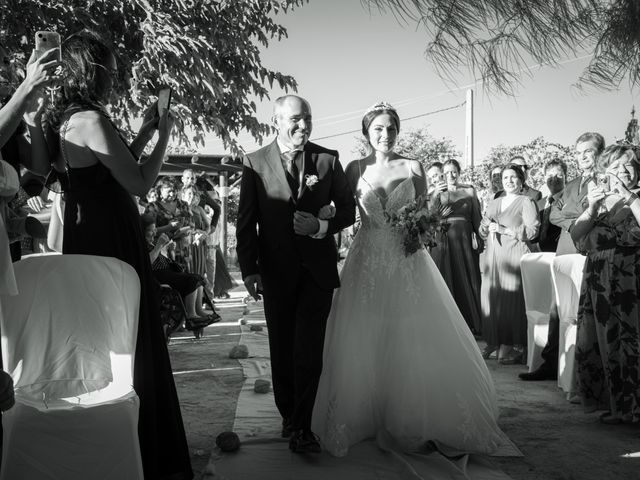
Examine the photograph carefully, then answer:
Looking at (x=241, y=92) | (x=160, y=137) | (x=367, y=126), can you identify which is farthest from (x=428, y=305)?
(x=241, y=92)

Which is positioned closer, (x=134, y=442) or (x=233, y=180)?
(x=134, y=442)

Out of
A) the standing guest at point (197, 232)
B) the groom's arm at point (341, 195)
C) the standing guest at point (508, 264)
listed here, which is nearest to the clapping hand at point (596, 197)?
the groom's arm at point (341, 195)

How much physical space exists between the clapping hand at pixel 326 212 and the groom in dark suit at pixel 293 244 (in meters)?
0.04

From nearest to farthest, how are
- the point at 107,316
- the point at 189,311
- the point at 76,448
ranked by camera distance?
the point at 76,448
the point at 107,316
the point at 189,311

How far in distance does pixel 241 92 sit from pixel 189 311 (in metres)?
2.92

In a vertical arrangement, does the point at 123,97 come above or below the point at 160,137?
above

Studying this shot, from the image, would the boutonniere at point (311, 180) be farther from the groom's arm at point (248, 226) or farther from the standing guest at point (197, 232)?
the standing guest at point (197, 232)

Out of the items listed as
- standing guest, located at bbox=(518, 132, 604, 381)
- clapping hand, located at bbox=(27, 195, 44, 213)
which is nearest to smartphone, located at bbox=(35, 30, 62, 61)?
clapping hand, located at bbox=(27, 195, 44, 213)

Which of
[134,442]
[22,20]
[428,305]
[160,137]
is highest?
[22,20]

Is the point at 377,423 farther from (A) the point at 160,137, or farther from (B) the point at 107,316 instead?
(A) the point at 160,137

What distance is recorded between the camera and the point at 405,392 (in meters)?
4.09

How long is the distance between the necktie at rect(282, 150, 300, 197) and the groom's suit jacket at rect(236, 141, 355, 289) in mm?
34

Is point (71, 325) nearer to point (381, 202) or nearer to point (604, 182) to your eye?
point (381, 202)

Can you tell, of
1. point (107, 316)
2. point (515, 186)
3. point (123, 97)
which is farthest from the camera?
point (123, 97)
